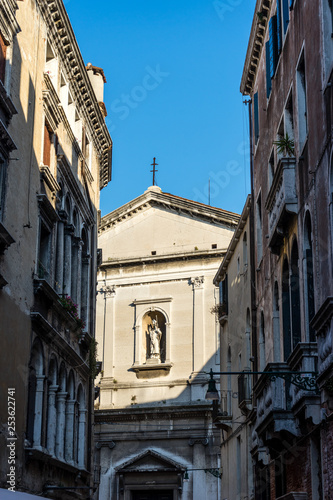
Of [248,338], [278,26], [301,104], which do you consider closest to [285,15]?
[278,26]

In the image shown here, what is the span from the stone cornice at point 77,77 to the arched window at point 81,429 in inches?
360

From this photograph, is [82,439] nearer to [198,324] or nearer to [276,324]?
[276,324]

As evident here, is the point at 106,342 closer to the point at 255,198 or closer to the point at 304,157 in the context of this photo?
the point at 255,198

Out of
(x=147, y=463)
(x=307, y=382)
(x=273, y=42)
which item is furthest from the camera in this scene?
(x=147, y=463)

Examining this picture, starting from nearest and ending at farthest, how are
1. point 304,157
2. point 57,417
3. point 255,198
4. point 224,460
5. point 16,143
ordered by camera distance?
point 304,157 → point 16,143 → point 57,417 → point 255,198 → point 224,460

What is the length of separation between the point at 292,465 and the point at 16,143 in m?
9.09

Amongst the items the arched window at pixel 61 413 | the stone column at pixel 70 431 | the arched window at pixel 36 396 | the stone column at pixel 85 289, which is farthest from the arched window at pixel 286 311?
the stone column at pixel 85 289

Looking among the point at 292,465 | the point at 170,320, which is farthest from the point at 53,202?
the point at 170,320

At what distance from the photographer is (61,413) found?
21234mm

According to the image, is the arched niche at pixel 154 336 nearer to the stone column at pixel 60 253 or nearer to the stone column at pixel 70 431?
the stone column at pixel 70 431

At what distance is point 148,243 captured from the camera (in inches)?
1629

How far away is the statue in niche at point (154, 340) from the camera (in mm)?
38344

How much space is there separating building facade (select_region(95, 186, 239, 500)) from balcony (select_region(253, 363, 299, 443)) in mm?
18806

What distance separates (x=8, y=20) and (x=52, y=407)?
949 centimetres
